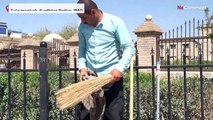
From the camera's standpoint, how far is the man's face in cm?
335

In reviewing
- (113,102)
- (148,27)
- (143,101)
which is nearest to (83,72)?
(113,102)

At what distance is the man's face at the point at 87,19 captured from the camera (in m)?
3.35

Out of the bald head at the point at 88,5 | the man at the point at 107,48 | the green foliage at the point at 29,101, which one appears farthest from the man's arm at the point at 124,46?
the green foliage at the point at 29,101

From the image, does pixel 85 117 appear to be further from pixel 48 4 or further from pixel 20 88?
pixel 20 88

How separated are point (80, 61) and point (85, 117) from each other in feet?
1.71

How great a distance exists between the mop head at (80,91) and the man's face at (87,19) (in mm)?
526

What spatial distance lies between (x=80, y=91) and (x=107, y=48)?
52 cm

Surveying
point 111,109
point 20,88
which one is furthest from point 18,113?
point 111,109

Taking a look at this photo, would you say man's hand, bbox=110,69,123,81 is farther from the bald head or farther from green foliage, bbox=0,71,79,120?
green foliage, bbox=0,71,79,120

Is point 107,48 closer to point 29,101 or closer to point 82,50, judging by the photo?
point 82,50

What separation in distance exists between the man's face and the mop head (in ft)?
1.73

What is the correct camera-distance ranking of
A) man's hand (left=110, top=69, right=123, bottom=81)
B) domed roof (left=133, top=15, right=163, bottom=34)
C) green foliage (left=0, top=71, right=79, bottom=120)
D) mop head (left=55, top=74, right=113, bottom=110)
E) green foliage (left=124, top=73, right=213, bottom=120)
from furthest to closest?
domed roof (left=133, top=15, right=163, bottom=34)
green foliage (left=124, top=73, right=213, bottom=120)
green foliage (left=0, top=71, right=79, bottom=120)
man's hand (left=110, top=69, right=123, bottom=81)
mop head (left=55, top=74, right=113, bottom=110)

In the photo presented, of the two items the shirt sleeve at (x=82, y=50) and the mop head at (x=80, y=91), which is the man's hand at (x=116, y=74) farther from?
the shirt sleeve at (x=82, y=50)

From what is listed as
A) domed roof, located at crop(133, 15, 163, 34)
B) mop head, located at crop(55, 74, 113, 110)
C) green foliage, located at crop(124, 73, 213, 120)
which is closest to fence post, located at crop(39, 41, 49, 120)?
mop head, located at crop(55, 74, 113, 110)
